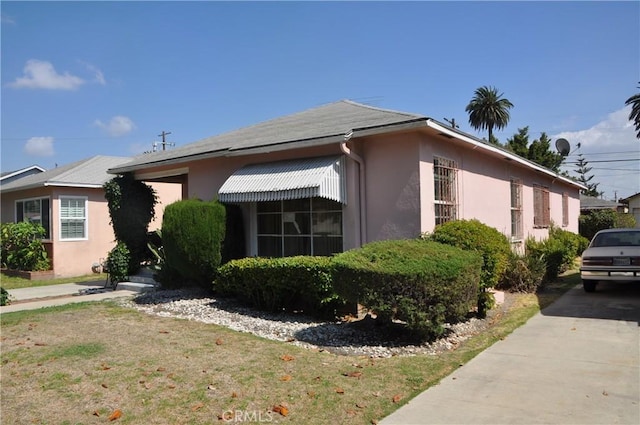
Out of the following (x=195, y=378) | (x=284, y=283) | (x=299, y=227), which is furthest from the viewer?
(x=299, y=227)

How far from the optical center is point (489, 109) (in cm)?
5303

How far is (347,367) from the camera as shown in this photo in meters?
5.58

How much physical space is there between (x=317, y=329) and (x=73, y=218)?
14.2 metres

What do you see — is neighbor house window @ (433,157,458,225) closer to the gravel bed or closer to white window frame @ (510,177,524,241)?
the gravel bed

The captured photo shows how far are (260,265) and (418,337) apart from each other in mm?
3345

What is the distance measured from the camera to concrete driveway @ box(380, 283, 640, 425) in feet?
13.6

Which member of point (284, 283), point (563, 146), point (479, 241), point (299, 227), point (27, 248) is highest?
point (563, 146)

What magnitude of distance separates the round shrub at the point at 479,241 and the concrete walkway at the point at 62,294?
26.2 ft

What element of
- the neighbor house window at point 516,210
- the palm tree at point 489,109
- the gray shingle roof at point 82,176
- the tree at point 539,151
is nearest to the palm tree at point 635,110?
the tree at point 539,151

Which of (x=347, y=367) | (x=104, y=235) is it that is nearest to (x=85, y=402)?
(x=347, y=367)

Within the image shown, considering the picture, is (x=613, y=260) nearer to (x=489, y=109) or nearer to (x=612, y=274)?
(x=612, y=274)

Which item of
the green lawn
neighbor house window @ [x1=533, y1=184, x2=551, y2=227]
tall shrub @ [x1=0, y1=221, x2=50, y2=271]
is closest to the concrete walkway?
the green lawn

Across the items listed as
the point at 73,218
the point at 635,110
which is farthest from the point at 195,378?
the point at 635,110

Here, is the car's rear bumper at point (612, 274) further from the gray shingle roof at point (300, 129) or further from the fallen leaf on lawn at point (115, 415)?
the fallen leaf on lawn at point (115, 415)
